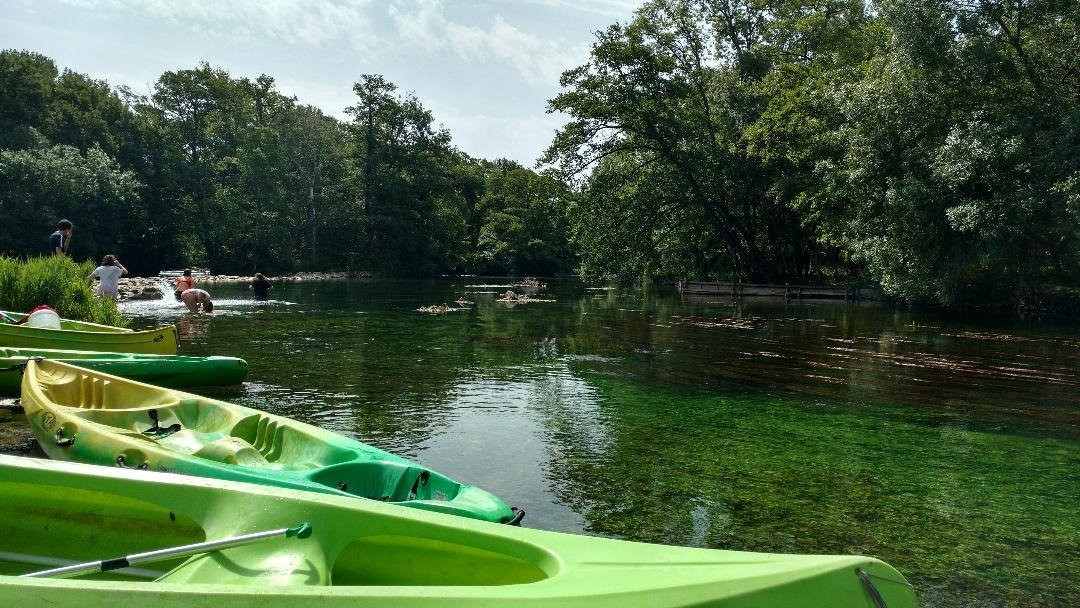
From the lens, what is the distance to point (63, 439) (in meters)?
5.66

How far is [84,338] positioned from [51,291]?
16.0ft

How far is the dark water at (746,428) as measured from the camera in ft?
18.7

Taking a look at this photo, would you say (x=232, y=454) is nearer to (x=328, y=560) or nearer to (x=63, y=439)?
(x=63, y=439)

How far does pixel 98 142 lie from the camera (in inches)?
2217

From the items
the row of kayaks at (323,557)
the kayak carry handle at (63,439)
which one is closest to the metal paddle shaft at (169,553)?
the row of kayaks at (323,557)

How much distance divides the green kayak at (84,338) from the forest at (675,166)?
22901 millimetres

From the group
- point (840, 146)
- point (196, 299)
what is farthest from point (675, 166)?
point (196, 299)

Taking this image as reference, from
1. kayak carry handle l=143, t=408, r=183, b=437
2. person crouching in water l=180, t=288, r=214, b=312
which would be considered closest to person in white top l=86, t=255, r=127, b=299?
person crouching in water l=180, t=288, r=214, b=312

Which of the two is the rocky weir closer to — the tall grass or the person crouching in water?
the person crouching in water

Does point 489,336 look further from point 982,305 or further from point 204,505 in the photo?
point 982,305

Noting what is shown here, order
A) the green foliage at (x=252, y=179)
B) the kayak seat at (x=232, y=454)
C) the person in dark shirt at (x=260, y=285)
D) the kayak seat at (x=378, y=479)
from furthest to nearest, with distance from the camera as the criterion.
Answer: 1. the green foliage at (x=252, y=179)
2. the person in dark shirt at (x=260, y=285)
3. the kayak seat at (x=232, y=454)
4. the kayak seat at (x=378, y=479)

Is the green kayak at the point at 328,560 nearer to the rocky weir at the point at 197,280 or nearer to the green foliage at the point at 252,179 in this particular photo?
the rocky weir at the point at 197,280

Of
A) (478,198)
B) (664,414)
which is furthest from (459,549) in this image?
(478,198)

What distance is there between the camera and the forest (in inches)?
946
